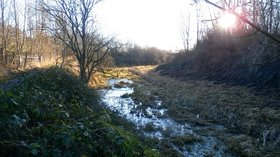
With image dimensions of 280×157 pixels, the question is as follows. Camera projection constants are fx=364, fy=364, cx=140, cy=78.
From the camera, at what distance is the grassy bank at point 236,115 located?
1054 centimetres

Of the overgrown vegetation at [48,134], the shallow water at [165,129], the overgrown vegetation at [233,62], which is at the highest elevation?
the overgrown vegetation at [233,62]

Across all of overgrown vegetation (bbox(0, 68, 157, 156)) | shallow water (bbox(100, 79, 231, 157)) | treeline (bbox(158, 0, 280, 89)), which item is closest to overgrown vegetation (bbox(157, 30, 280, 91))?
treeline (bbox(158, 0, 280, 89))

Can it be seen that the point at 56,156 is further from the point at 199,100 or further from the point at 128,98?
the point at 128,98

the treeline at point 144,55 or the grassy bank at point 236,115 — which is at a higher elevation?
the treeline at point 144,55

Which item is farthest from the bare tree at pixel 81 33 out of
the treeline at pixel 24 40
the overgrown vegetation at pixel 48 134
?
the overgrown vegetation at pixel 48 134

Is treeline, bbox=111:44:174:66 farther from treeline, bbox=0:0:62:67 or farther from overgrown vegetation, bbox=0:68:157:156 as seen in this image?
overgrown vegetation, bbox=0:68:157:156

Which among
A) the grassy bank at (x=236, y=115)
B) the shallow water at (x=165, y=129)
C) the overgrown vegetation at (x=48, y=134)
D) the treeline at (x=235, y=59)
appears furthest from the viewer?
the treeline at (x=235, y=59)

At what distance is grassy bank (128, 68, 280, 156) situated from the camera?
10.5 metres

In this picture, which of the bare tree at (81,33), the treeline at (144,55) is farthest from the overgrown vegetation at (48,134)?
the treeline at (144,55)

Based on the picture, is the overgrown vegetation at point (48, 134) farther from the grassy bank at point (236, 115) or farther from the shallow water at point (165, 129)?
the grassy bank at point (236, 115)

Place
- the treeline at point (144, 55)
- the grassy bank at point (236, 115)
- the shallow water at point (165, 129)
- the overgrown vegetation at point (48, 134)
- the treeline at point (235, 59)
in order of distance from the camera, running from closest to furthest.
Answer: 1. the overgrown vegetation at point (48, 134)
2. the shallow water at point (165, 129)
3. the grassy bank at point (236, 115)
4. the treeline at point (235, 59)
5. the treeline at point (144, 55)

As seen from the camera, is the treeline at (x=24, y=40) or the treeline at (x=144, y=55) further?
the treeline at (x=144, y=55)

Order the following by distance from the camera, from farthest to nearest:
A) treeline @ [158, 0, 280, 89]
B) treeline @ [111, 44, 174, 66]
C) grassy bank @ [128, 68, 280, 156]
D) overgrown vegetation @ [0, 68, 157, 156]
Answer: treeline @ [111, 44, 174, 66], treeline @ [158, 0, 280, 89], grassy bank @ [128, 68, 280, 156], overgrown vegetation @ [0, 68, 157, 156]

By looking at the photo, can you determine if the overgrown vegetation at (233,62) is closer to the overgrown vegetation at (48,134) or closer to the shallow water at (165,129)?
the shallow water at (165,129)
